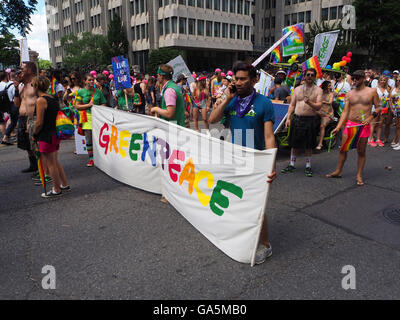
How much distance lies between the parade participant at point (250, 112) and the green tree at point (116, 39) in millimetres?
54758

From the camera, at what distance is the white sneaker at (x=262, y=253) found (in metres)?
3.34

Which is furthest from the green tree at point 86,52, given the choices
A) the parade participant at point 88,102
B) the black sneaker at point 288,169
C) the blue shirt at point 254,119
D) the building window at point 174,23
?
the blue shirt at point 254,119

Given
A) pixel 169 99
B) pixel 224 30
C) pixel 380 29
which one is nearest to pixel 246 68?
pixel 169 99

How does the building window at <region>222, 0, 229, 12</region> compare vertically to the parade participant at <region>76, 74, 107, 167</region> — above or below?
above

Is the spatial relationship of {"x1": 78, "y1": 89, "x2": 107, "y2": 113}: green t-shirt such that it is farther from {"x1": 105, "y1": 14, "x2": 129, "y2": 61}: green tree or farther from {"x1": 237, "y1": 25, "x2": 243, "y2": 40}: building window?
{"x1": 237, "y1": 25, "x2": 243, "y2": 40}: building window

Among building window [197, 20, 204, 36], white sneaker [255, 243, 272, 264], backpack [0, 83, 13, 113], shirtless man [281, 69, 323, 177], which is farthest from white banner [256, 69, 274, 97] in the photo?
building window [197, 20, 204, 36]

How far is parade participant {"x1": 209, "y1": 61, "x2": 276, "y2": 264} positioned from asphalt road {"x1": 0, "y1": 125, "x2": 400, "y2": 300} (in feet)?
1.42

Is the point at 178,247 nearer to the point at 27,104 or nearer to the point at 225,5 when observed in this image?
the point at 27,104

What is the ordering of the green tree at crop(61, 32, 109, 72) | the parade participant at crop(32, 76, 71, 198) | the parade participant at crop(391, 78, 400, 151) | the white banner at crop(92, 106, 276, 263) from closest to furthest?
1. the white banner at crop(92, 106, 276, 263)
2. the parade participant at crop(32, 76, 71, 198)
3. the parade participant at crop(391, 78, 400, 151)
4. the green tree at crop(61, 32, 109, 72)

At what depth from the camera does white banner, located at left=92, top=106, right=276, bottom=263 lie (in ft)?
10.6

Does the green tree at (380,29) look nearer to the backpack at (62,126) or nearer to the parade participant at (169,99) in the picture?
the parade participant at (169,99)

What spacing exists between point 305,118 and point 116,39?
54.2m

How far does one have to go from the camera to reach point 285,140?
25.9 ft

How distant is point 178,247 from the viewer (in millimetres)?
3711
